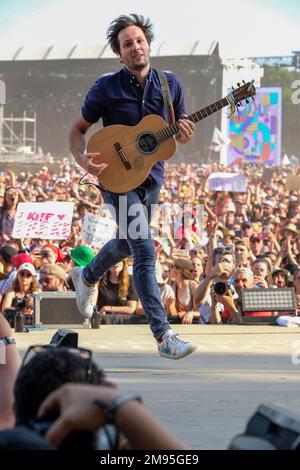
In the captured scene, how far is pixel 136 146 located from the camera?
6.97 meters

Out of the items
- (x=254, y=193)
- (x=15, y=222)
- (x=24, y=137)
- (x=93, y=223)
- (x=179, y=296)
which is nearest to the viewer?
(x=179, y=296)

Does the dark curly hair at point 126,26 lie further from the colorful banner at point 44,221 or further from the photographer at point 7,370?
the colorful banner at point 44,221

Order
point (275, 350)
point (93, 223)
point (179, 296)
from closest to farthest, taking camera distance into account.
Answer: point (275, 350), point (179, 296), point (93, 223)

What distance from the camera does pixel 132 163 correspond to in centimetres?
695

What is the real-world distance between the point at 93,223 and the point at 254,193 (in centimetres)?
1905

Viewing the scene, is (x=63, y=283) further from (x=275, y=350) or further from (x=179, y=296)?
(x=275, y=350)

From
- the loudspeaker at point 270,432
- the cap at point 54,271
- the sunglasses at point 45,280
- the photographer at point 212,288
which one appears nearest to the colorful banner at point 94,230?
the cap at point 54,271

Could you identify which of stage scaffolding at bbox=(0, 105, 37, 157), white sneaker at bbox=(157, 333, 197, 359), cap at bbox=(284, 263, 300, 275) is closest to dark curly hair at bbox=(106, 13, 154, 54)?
white sneaker at bbox=(157, 333, 197, 359)

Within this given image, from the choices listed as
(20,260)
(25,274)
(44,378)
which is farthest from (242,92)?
(20,260)

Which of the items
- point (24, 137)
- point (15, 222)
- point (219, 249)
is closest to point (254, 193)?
point (15, 222)

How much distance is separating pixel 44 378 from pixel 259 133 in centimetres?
6021

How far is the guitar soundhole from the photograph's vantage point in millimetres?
6895

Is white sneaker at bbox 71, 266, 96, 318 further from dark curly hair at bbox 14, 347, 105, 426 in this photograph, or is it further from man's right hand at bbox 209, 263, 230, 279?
dark curly hair at bbox 14, 347, 105, 426

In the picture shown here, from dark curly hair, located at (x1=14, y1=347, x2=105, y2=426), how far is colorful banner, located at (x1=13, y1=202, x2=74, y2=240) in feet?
45.1
